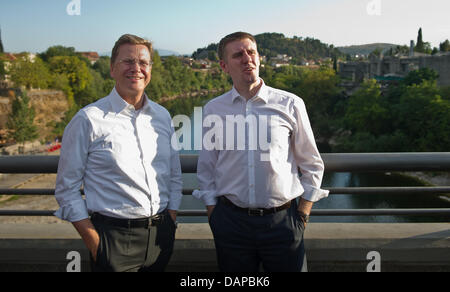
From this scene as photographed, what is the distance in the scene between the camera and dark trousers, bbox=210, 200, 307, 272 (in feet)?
5.35

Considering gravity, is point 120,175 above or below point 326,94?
above

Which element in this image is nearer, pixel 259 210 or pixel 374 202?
pixel 259 210

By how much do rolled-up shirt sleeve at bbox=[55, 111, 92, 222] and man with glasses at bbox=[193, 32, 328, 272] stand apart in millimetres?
516

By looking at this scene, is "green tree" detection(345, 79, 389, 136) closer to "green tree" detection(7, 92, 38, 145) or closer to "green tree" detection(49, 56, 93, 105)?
"green tree" detection(7, 92, 38, 145)

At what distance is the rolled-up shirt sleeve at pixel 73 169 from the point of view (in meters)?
1.49

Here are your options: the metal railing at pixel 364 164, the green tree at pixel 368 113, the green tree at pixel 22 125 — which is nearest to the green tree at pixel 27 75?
the green tree at pixel 22 125

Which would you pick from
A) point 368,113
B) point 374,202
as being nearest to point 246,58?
point 374,202

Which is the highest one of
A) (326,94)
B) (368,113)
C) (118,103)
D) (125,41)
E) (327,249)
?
(125,41)

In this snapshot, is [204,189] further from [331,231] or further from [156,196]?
[331,231]

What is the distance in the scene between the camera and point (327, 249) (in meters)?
2.11

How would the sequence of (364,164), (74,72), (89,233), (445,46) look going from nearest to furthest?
(89,233)
(364,164)
(445,46)
(74,72)

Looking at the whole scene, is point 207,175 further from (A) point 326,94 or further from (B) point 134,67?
(A) point 326,94

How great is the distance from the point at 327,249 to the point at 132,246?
1.08 metres
